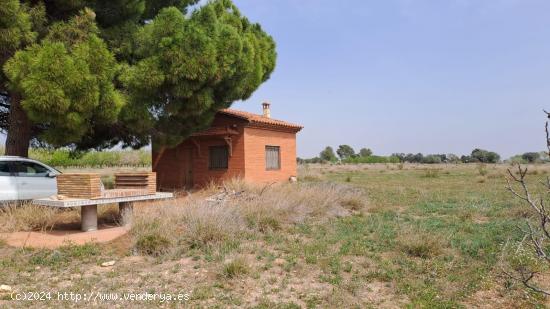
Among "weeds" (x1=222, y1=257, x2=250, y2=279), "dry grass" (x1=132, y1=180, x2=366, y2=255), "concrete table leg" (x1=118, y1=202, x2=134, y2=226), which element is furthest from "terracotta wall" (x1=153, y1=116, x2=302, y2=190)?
"weeds" (x1=222, y1=257, x2=250, y2=279)

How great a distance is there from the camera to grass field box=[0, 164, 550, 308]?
5406 mm

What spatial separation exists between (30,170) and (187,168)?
7502 millimetres

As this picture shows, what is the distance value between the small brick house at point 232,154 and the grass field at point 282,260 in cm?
641

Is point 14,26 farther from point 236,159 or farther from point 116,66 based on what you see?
point 236,159

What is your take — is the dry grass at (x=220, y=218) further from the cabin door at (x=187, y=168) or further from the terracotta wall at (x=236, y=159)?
the cabin door at (x=187, y=168)

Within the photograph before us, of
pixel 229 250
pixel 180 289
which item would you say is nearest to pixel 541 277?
pixel 229 250

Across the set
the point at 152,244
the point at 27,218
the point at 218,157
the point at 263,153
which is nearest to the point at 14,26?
the point at 27,218

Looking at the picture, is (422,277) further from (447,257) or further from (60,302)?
(60,302)

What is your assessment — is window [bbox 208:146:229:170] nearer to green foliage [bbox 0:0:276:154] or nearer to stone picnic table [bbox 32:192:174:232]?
green foliage [bbox 0:0:276:154]

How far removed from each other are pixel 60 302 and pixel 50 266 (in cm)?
170

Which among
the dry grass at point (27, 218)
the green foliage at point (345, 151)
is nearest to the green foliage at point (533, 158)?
the dry grass at point (27, 218)

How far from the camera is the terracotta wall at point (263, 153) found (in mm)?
16547

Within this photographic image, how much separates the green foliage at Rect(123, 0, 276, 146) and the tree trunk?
3.34 meters

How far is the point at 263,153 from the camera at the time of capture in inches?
686
